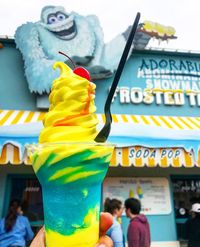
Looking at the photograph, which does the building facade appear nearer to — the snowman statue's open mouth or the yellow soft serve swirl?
the snowman statue's open mouth

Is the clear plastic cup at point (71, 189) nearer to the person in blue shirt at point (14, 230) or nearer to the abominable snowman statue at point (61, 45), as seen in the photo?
the person in blue shirt at point (14, 230)

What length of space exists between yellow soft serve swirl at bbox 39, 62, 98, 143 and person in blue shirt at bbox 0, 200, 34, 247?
2.92 meters

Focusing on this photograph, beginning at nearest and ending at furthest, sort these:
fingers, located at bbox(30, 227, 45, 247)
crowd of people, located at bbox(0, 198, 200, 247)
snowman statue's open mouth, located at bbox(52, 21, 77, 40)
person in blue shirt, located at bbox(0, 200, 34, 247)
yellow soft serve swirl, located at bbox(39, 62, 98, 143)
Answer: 1. fingers, located at bbox(30, 227, 45, 247)
2. yellow soft serve swirl, located at bbox(39, 62, 98, 143)
3. crowd of people, located at bbox(0, 198, 200, 247)
4. person in blue shirt, located at bbox(0, 200, 34, 247)
5. snowman statue's open mouth, located at bbox(52, 21, 77, 40)

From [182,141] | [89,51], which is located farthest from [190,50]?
[182,141]

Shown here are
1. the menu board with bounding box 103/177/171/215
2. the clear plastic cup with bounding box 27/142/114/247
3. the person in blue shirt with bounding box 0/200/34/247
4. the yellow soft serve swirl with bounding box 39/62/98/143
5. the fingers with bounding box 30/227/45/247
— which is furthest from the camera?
the menu board with bounding box 103/177/171/215

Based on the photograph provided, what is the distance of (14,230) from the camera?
3.88m

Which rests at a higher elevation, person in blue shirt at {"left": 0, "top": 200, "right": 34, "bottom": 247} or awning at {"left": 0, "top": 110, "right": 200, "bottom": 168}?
awning at {"left": 0, "top": 110, "right": 200, "bottom": 168}

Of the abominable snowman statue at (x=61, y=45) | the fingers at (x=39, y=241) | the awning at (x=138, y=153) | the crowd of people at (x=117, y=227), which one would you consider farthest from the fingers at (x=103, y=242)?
the abominable snowman statue at (x=61, y=45)

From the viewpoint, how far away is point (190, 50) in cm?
742

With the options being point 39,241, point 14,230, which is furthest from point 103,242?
point 14,230

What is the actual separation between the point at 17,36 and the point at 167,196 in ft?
16.5

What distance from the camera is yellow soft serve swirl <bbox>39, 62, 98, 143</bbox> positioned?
138 cm

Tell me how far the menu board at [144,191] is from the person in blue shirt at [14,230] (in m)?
2.04

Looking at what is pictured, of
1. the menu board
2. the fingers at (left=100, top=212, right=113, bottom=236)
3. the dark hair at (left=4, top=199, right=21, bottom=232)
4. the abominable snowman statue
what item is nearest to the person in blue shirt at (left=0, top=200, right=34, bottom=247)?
the dark hair at (left=4, top=199, right=21, bottom=232)
